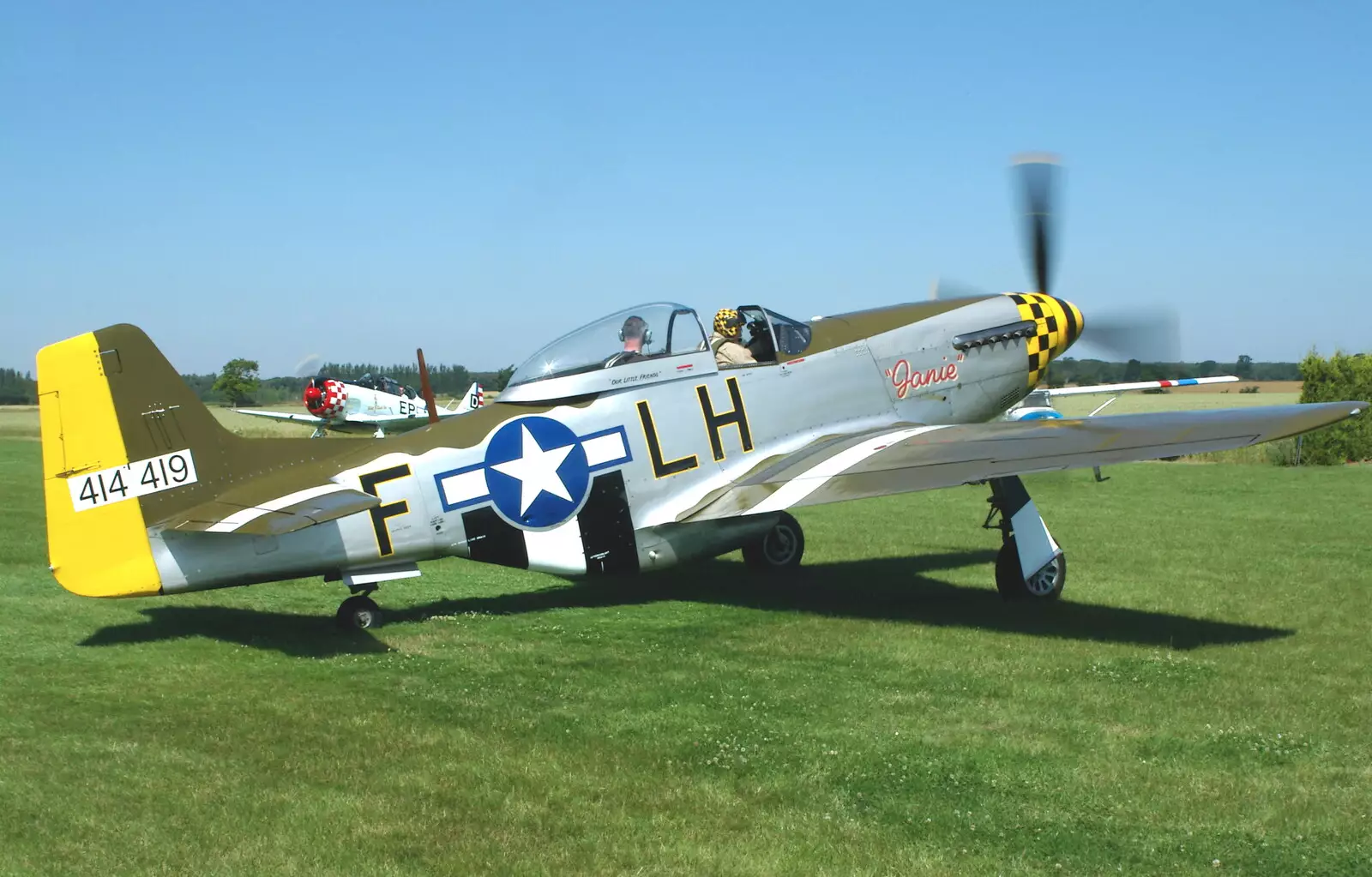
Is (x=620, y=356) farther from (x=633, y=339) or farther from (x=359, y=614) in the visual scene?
(x=359, y=614)

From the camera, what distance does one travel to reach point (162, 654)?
286 inches

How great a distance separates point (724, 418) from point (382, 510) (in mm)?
2960

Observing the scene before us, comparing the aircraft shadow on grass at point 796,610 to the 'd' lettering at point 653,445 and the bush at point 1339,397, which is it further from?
the bush at point 1339,397

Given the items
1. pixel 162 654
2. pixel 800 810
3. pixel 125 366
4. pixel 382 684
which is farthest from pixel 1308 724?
pixel 125 366

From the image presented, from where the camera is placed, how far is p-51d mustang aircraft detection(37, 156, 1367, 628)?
285 inches

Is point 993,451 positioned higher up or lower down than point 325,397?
lower down

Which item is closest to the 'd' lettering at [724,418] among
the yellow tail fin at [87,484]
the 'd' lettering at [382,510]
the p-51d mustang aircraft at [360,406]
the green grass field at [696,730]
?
the green grass field at [696,730]

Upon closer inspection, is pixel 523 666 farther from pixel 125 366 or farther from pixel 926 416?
pixel 926 416

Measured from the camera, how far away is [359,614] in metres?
8.11

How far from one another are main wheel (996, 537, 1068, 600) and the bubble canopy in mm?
3003

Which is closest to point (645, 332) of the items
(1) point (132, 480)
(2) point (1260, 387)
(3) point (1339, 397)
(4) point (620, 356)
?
(4) point (620, 356)

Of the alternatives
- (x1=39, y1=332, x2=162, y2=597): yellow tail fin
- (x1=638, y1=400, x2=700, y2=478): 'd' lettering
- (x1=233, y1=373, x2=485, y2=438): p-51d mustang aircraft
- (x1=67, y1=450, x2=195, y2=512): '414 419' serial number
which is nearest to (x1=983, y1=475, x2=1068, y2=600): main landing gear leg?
(x1=638, y1=400, x2=700, y2=478): 'd' lettering

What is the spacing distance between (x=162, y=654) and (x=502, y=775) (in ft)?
10.8

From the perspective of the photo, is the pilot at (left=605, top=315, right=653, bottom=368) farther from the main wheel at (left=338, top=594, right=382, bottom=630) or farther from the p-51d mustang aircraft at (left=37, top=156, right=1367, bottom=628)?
the main wheel at (left=338, top=594, right=382, bottom=630)
